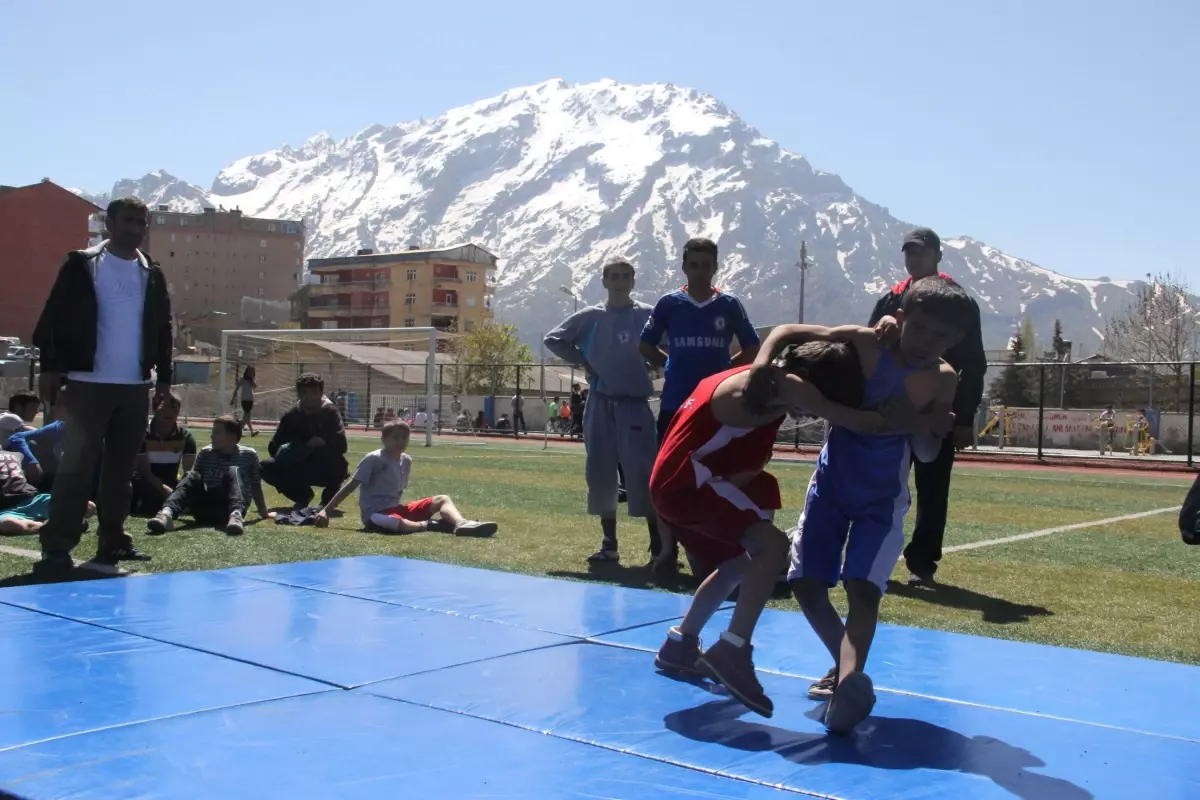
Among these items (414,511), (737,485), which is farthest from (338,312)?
(737,485)

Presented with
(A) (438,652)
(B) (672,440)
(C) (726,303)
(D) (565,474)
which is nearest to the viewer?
(B) (672,440)

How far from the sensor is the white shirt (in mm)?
6125

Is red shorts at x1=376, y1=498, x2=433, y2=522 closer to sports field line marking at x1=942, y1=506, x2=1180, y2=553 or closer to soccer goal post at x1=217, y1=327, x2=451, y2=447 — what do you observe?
sports field line marking at x1=942, y1=506, x2=1180, y2=553

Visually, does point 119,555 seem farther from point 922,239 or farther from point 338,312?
point 338,312

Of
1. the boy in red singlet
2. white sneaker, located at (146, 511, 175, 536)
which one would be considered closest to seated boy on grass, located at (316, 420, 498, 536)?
white sneaker, located at (146, 511, 175, 536)

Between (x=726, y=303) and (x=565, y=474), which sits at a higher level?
(x=726, y=303)

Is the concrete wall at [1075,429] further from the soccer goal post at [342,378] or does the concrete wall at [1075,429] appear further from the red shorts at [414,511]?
the red shorts at [414,511]

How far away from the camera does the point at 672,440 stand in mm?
4082

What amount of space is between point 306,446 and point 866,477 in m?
6.66

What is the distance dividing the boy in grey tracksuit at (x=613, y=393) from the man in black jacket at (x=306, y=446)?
306 centimetres

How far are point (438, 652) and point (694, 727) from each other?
1.23 meters

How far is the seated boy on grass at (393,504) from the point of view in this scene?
862cm

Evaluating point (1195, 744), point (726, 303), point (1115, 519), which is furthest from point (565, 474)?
point (1195, 744)

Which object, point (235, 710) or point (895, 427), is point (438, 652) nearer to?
point (235, 710)
